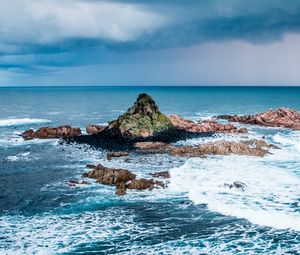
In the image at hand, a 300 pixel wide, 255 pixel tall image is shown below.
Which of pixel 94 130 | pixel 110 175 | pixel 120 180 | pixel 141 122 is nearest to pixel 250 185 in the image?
pixel 120 180

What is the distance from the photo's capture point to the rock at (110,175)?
42.1 m

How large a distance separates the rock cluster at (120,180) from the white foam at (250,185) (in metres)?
2.28

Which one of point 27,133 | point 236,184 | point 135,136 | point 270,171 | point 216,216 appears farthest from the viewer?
point 27,133

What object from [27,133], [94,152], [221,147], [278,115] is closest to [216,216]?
[221,147]

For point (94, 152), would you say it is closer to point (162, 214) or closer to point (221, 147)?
point (221, 147)

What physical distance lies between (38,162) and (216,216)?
2861 cm

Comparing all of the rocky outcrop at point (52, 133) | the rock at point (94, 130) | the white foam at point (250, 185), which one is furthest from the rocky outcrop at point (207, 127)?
the white foam at point (250, 185)

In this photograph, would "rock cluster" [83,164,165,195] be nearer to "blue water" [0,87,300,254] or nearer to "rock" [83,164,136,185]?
"rock" [83,164,136,185]

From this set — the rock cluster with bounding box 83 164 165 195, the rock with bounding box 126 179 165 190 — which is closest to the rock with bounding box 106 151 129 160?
the rock cluster with bounding box 83 164 165 195

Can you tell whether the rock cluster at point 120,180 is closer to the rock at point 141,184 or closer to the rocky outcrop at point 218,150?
the rock at point 141,184

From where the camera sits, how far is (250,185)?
4041 cm

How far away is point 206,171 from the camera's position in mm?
46562

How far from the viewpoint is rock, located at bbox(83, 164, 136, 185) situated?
42.1 m

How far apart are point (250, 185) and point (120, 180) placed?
41.0 feet
